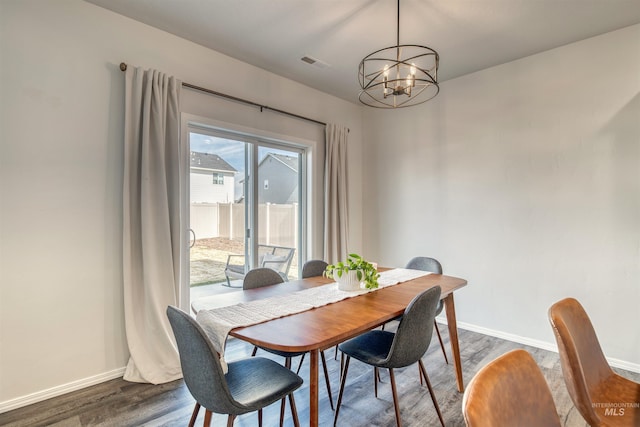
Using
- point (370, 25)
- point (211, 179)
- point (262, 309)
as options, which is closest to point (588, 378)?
point (262, 309)

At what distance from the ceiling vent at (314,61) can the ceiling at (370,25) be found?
47mm

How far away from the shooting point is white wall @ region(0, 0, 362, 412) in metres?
2.13

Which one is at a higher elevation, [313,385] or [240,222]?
[240,222]

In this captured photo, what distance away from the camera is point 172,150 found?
8.94 feet

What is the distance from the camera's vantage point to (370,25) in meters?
2.67

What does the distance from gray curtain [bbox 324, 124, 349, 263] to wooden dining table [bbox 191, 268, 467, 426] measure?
1658 millimetres

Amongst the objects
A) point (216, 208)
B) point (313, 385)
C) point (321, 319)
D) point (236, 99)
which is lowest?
point (313, 385)

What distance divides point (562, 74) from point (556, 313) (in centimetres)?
281

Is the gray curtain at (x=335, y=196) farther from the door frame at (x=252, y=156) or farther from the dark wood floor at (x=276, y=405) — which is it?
the dark wood floor at (x=276, y=405)

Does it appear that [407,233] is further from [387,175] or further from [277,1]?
[277,1]

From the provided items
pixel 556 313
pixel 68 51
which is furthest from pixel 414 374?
pixel 68 51

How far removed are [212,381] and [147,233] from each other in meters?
1.63

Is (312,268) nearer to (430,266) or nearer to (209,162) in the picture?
(430,266)

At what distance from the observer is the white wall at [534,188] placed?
109 inches
